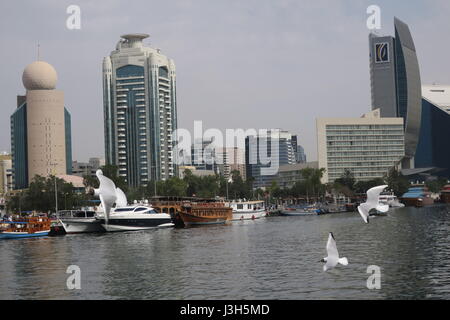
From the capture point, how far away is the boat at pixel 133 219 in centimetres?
8100

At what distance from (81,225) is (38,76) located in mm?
121923

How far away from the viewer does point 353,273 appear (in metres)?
36.0

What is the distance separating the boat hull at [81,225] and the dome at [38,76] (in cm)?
12033

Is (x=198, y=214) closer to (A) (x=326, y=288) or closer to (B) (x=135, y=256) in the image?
(B) (x=135, y=256)

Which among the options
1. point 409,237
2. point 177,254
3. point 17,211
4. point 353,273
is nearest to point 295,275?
point 353,273

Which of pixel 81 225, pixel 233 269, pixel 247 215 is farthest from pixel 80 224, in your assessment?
pixel 233 269

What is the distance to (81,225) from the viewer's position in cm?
8169

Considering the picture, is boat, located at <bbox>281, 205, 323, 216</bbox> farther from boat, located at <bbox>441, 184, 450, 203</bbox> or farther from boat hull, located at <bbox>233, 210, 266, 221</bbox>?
boat, located at <bbox>441, 184, 450, 203</bbox>

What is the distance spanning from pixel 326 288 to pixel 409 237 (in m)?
27.7

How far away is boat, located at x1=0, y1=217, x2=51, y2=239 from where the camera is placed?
74.6m

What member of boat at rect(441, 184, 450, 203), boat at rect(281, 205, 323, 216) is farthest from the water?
boat at rect(441, 184, 450, 203)

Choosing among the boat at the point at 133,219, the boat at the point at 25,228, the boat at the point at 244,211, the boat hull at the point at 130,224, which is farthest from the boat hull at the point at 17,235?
the boat at the point at 244,211

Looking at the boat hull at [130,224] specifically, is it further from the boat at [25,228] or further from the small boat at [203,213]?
the small boat at [203,213]

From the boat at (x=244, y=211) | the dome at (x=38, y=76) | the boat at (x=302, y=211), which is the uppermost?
the dome at (x=38, y=76)
